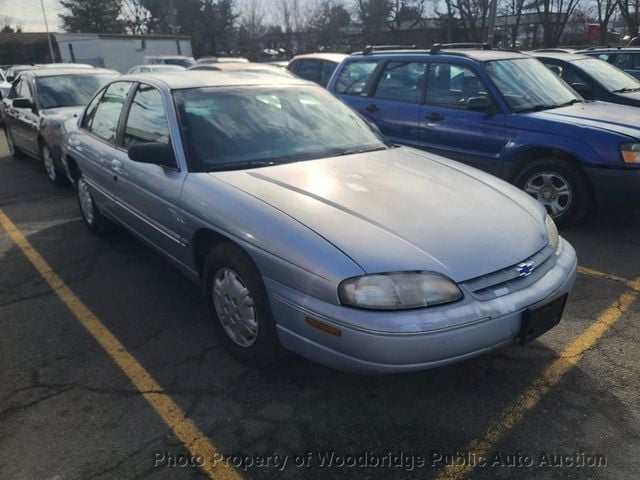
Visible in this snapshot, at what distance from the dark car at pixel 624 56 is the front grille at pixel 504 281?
8.77 meters

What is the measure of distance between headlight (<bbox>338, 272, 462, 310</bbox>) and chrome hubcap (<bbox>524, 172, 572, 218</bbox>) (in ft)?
10.9

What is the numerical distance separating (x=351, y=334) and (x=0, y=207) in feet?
19.1

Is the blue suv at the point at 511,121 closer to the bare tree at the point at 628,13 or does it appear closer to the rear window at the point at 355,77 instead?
the rear window at the point at 355,77

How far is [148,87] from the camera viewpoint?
382cm

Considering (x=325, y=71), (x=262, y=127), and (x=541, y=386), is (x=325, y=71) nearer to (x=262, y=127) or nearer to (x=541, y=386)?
(x=262, y=127)

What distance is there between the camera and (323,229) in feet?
7.91

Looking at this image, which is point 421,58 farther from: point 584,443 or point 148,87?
point 584,443

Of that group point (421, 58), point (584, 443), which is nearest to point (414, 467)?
point (584, 443)

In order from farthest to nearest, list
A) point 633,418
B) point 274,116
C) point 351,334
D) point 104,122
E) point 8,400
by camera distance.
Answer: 1. point 104,122
2. point 274,116
3. point 8,400
4. point 633,418
5. point 351,334

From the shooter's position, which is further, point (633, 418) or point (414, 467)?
point (633, 418)

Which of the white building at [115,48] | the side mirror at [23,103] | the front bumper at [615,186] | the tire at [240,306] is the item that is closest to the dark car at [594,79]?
the front bumper at [615,186]

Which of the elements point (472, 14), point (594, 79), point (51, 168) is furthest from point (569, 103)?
point (472, 14)

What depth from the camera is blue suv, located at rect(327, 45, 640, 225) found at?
4.73 meters

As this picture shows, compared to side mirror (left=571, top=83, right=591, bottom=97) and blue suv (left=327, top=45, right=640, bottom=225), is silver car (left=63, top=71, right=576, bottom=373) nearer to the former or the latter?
blue suv (left=327, top=45, right=640, bottom=225)
